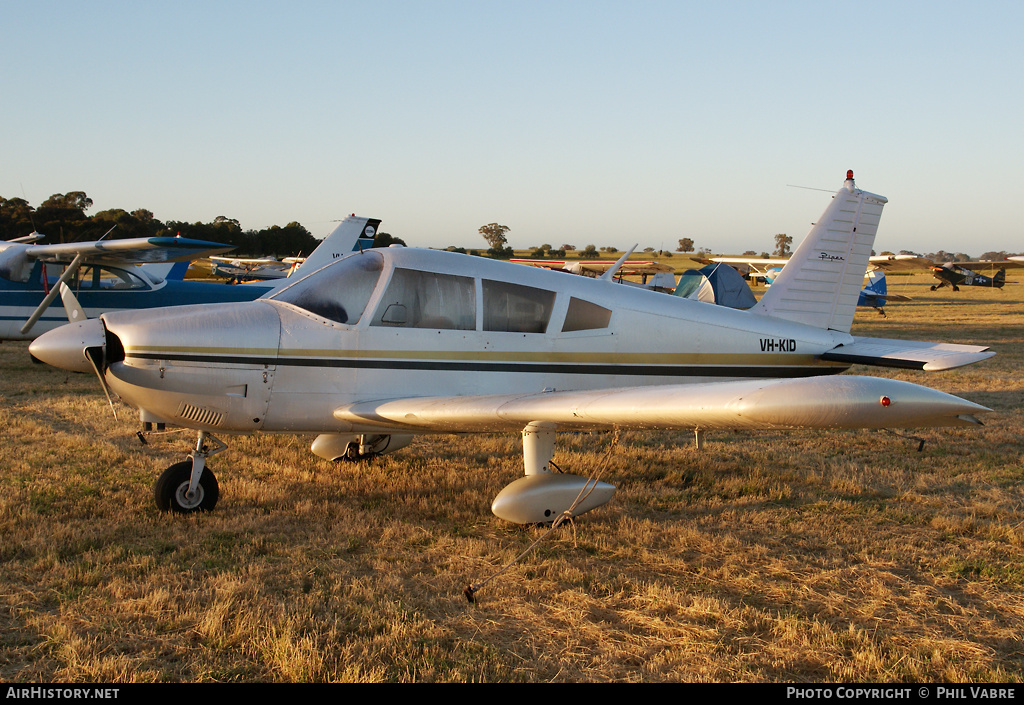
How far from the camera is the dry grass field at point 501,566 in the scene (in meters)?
3.29

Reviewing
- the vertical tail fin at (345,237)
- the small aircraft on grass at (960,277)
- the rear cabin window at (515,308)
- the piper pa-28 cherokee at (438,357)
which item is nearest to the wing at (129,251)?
the vertical tail fin at (345,237)

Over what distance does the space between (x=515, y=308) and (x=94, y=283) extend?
35.0 ft

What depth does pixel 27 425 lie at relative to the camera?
320 inches

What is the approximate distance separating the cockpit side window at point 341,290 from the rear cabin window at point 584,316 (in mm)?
1471

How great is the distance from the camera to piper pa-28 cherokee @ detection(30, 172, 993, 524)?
16.0 feet

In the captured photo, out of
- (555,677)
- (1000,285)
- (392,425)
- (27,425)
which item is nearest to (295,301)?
(392,425)

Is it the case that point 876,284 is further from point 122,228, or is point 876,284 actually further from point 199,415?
point 122,228

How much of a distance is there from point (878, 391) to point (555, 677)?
1.87 meters

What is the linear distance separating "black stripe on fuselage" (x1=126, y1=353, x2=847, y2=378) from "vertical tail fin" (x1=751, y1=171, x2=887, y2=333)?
24.8 inches

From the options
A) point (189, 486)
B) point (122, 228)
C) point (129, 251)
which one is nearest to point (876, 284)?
point (129, 251)

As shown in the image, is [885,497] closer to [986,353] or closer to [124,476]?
[986,353]

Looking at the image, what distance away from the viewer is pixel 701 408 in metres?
3.83

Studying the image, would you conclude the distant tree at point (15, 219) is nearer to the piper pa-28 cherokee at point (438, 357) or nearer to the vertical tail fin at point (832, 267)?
the piper pa-28 cherokee at point (438, 357)

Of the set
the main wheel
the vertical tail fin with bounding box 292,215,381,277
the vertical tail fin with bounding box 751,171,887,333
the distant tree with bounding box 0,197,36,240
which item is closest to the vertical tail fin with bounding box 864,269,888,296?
the vertical tail fin with bounding box 292,215,381,277
